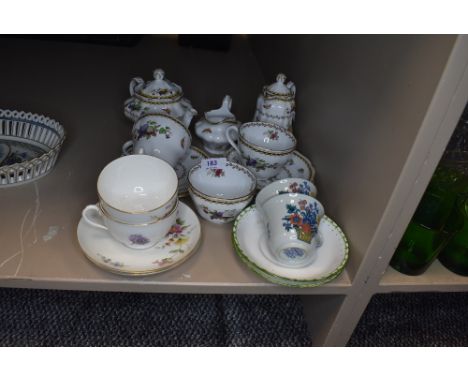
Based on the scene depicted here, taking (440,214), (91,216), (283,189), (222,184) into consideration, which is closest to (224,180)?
(222,184)

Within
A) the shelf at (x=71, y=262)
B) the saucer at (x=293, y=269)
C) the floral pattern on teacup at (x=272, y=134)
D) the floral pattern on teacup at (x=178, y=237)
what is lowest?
the shelf at (x=71, y=262)

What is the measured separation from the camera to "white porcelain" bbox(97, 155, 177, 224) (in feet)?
1.84

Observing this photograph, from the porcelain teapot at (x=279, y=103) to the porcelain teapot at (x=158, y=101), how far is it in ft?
0.42

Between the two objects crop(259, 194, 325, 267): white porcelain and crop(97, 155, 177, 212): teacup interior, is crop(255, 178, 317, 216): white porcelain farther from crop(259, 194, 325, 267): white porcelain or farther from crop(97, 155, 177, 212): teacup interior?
crop(97, 155, 177, 212): teacup interior

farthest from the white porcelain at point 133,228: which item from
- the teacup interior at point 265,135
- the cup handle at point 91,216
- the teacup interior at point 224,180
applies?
the teacup interior at point 265,135

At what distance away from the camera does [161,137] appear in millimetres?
661

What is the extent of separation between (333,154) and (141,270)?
308 millimetres

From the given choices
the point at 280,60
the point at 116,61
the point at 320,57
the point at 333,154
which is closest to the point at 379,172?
the point at 333,154

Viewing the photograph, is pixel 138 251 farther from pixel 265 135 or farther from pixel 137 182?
pixel 265 135

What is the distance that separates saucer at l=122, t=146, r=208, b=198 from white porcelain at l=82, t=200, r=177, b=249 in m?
0.11

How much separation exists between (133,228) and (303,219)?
21cm

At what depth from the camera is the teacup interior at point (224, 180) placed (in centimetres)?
66

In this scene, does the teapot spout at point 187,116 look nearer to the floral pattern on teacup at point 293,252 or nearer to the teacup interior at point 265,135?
the teacup interior at point 265,135

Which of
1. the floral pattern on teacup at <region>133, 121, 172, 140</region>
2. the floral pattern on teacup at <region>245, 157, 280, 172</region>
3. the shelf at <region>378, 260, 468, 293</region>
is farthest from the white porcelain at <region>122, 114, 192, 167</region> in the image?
the shelf at <region>378, 260, 468, 293</region>
